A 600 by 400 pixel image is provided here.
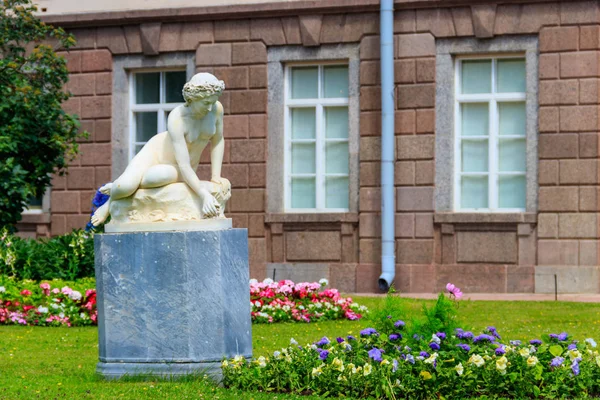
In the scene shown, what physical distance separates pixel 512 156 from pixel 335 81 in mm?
2849

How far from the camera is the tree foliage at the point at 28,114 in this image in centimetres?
1814

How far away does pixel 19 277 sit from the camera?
1589cm

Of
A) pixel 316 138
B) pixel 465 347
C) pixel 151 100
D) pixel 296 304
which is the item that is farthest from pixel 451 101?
pixel 465 347

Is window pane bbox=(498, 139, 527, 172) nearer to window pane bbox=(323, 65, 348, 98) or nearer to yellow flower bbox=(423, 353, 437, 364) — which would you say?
window pane bbox=(323, 65, 348, 98)

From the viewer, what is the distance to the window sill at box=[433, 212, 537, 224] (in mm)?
18094

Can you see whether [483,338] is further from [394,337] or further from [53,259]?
[53,259]

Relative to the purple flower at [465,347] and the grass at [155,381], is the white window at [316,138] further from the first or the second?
the purple flower at [465,347]

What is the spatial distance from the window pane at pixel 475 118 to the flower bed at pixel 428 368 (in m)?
9.75

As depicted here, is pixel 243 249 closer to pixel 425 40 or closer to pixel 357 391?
pixel 357 391

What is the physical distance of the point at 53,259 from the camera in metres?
15.9

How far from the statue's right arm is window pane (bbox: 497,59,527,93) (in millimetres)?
9655

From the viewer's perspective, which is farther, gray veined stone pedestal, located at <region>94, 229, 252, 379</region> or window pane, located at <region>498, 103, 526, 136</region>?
window pane, located at <region>498, 103, 526, 136</region>

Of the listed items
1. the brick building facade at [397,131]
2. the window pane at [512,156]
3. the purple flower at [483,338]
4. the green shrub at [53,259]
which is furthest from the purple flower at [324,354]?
the window pane at [512,156]

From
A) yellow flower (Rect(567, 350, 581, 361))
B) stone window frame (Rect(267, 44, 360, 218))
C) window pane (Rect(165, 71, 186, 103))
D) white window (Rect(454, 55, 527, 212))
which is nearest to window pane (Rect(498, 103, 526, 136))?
white window (Rect(454, 55, 527, 212))
